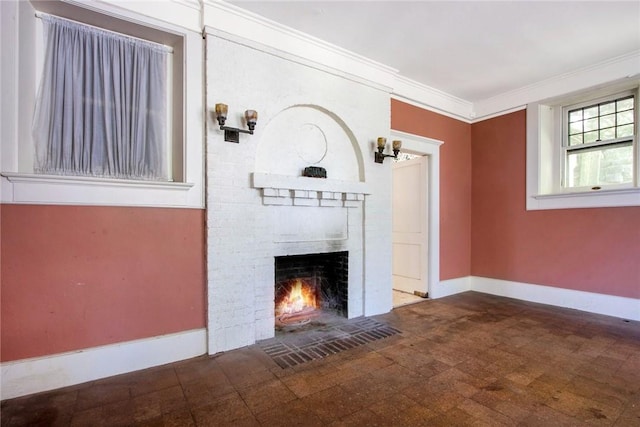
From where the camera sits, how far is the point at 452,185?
475 cm

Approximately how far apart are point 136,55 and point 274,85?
120 centimetres

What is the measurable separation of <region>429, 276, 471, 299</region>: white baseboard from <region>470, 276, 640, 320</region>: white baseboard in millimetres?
151

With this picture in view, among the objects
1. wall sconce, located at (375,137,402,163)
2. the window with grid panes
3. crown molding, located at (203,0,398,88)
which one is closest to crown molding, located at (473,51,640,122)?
the window with grid panes

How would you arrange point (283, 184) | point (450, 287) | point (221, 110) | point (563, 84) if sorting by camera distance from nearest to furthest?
1. point (221, 110)
2. point (283, 184)
3. point (563, 84)
4. point (450, 287)

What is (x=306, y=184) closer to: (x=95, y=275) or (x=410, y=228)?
(x=95, y=275)

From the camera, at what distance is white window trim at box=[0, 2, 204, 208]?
203 centimetres

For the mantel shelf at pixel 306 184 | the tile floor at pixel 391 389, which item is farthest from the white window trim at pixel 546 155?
the mantel shelf at pixel 306 184

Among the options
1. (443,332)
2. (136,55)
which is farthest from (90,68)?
(443,332)

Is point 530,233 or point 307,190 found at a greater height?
point 307,190

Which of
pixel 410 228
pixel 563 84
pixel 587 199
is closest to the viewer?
pixel 587 199

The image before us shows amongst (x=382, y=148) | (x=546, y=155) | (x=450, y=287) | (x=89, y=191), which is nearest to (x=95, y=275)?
(x=89, y=191)

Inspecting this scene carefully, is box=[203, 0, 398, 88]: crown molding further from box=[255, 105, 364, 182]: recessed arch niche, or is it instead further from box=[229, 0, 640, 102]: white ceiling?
box=[255, 105, 364, 182]: recessed arch niche

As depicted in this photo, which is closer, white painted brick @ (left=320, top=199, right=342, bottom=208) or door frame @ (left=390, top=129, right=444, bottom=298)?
white painted brick @ (left=320, top=199, right=342, bottom=208)

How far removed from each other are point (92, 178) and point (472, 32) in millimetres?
3674
